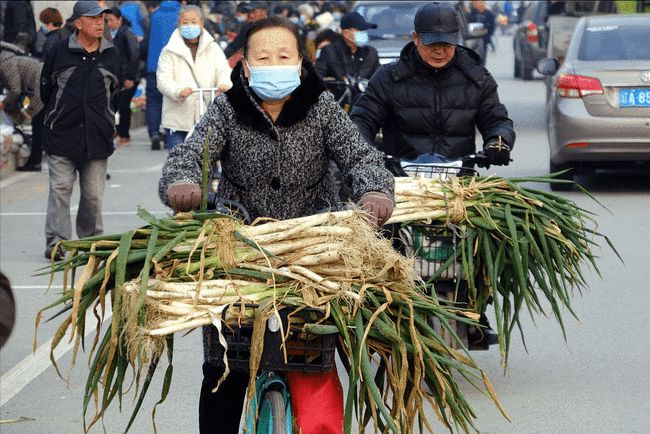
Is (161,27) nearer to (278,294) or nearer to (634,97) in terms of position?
(634,97)

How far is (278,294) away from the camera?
4.06 meters

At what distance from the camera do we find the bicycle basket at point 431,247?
6074 millimetres

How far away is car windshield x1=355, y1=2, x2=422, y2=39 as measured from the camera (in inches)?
767

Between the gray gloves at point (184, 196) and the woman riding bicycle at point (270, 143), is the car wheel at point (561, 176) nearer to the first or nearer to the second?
the woman riding bicycle at point (270, 143)

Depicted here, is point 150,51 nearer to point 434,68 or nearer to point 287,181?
point 434,68

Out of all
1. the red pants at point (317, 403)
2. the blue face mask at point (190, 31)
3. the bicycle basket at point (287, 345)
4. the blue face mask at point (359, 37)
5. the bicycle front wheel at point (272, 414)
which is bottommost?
the blue face mask at point (359, 37)

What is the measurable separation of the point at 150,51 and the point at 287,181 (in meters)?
13.4

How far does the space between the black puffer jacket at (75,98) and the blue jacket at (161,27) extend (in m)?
6.59

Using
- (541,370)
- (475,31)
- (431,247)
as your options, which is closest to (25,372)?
(431,247)

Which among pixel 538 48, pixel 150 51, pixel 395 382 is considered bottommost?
pixel 538 48

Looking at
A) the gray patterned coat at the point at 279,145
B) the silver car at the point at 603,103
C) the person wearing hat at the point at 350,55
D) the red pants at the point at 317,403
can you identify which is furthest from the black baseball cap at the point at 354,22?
the red pants at the point at 317,403

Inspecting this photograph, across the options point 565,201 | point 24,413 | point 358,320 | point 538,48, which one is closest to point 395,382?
point 358,320

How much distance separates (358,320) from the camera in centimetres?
405

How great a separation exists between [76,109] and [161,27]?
701cm
